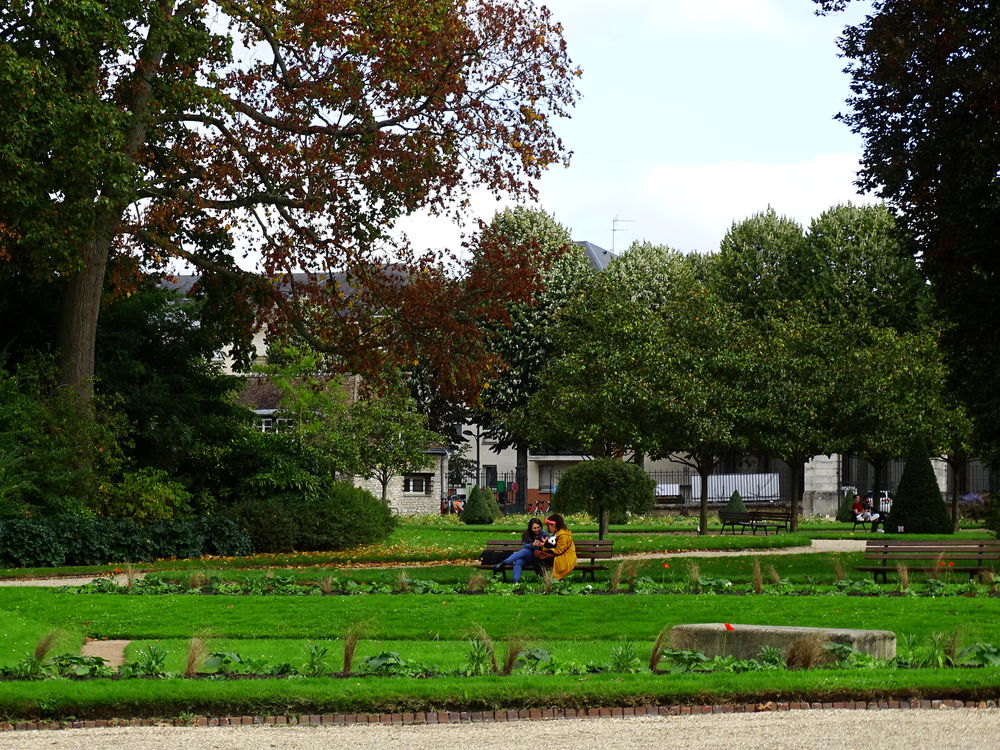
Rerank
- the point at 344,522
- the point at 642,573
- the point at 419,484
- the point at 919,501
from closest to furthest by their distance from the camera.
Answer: the point at 642,573
the point at 344,522
the point at 919,501
the point at 419,484

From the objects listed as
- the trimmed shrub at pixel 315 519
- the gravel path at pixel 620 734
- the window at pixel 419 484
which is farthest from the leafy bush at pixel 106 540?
the window at pixel 419 484

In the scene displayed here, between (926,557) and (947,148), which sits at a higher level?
(947,148)

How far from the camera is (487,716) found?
9273 millimetres

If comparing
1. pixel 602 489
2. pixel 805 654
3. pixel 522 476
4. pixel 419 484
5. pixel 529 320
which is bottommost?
pixel 805 654

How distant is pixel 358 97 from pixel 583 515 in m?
26.8

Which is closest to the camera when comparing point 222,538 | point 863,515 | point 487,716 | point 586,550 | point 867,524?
point 487,716

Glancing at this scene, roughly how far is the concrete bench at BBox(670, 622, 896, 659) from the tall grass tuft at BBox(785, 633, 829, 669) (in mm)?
144

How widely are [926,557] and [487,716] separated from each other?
12.2m

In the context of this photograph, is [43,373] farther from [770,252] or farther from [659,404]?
[770,252]

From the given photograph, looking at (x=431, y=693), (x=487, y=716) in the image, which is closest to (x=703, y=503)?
(x=431, y=693)

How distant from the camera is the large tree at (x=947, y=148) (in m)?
20.0

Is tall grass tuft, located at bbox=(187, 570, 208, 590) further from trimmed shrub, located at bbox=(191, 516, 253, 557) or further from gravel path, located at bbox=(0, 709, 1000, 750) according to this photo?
gravel path, located at bbox=(0, 709, 1000, 750)

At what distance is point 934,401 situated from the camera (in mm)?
42219

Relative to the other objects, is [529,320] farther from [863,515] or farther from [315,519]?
[315,519]
